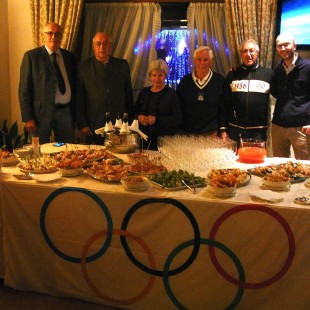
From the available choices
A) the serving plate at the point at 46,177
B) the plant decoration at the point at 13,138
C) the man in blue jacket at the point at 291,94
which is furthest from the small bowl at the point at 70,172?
the plant decoration at the point at 13,138

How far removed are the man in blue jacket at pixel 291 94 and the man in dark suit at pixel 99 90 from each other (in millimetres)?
1382

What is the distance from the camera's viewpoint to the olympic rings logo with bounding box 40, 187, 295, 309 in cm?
192

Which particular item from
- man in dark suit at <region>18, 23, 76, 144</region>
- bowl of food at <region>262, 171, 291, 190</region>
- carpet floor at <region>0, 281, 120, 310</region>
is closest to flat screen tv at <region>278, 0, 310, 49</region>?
man in dark suit at <region>18, 23, 76, 144</region>

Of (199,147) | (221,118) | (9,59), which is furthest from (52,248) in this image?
(9,59)

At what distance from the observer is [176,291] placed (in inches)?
81.2

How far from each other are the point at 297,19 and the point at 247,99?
1.00m

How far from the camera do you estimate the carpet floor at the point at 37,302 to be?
7.26 feet

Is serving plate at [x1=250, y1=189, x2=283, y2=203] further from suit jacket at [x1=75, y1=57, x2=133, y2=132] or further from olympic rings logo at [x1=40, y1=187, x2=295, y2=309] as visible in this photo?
suit jacket at [x1=75, y1=57, x2=133, y2=132]

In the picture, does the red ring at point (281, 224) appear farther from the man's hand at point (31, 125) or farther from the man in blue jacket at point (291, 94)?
the man's hand at point (31, 125)

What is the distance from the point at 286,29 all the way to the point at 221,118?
1138mm

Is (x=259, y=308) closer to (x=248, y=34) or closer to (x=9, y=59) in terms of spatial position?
(x=248, y=34)

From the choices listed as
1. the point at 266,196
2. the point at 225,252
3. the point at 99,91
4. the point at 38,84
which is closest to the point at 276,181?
the point at 266,196

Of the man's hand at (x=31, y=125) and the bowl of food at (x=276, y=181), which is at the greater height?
the man's hand at (x=31, y=125)

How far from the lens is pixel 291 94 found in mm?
3498
